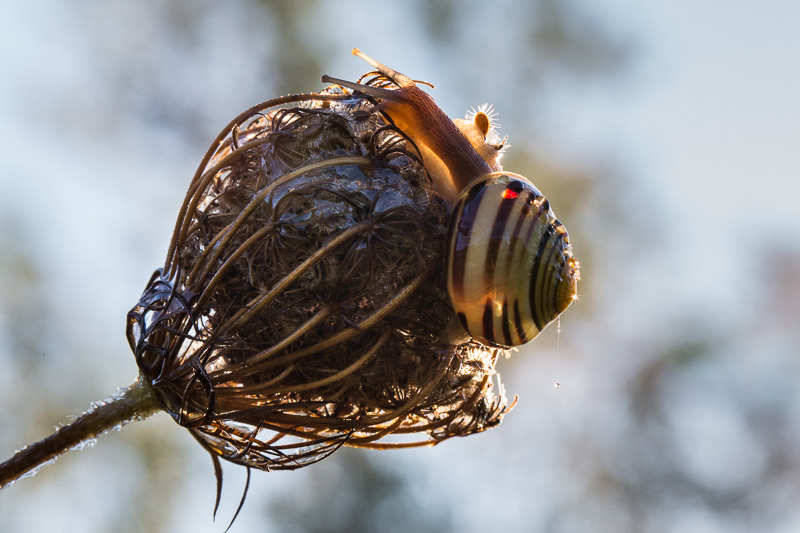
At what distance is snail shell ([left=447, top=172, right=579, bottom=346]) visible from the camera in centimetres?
169

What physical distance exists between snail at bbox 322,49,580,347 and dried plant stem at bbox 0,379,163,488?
0.90m

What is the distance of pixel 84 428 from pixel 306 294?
2.68 feet

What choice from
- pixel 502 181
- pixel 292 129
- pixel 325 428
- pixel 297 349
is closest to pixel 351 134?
pixel 292 129

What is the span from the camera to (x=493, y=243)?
168cm

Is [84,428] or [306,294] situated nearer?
[306,294]

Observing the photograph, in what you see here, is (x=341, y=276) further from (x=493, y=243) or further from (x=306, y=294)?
(x=493, y=243)

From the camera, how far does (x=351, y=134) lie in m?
1.82

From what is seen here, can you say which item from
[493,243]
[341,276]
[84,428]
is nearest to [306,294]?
[341,276]

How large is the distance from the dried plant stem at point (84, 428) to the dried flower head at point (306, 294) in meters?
0.11

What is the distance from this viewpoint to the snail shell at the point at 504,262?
169 centimetres

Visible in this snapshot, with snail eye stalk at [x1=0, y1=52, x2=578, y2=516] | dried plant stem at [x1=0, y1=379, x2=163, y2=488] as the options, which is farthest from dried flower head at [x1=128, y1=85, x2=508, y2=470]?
dried plant stem at [x1=0, y1=379, x2=163, y2=488]

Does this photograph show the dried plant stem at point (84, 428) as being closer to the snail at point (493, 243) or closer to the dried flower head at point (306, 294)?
the dried flower head at point (306, 294)

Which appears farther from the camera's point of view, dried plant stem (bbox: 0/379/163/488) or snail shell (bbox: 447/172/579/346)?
dried plant stem (bbox: 0/379/163/488)

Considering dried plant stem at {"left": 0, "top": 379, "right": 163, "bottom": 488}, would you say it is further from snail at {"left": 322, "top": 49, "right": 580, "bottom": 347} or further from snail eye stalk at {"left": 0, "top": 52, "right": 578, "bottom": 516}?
snail at {"left": 322, "top": 49, "right": 580, "bottom": 347}
